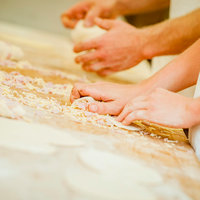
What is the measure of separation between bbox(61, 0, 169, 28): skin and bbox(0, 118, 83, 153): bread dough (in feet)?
Answer: 4.68

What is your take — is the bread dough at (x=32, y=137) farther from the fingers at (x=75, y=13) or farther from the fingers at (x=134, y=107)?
the fingers at (x=75, y=13)

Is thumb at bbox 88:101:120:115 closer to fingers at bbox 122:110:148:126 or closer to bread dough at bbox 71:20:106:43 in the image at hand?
fingers at bbox 122:110:148:126

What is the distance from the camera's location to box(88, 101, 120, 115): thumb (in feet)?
2.90

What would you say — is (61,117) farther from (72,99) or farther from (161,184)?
(161,184)

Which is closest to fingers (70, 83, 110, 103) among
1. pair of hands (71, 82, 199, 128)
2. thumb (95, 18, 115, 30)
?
pair of hands (71, 82, 199, 128)

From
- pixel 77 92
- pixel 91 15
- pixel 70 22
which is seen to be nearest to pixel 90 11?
pixel 91 15

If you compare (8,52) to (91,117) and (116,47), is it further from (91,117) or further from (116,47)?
(91,117)

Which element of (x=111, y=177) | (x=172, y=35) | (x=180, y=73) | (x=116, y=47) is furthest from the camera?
(x=116, y=47)

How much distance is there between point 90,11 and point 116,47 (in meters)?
0.65

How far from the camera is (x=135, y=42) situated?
4.40 feet

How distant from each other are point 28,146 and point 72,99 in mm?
424

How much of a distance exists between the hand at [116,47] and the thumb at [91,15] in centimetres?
48

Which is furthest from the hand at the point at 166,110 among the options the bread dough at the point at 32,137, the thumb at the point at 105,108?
the bread dough at the point at 32,137

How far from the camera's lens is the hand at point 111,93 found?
92 cm
